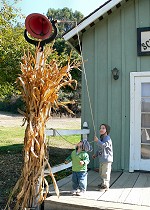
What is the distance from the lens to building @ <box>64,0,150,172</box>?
21.8ft

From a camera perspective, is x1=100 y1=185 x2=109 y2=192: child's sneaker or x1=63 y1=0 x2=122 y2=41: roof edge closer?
x1=100 y1=185 x2=109 y2=192: child's sneaker

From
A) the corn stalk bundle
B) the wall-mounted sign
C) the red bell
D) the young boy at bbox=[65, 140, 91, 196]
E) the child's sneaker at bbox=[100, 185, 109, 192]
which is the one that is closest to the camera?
the corn stalk bundle

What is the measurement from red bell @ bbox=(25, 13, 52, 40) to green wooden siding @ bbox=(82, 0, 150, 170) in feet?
8.79

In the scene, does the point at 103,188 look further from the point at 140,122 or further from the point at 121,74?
the point at 121,74

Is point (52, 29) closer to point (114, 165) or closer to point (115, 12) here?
point (115, 12)

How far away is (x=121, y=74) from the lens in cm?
685

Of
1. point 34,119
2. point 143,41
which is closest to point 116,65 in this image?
point 143,41

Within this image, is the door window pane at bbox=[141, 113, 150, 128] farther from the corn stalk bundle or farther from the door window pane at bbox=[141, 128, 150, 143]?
the corn stalk bundle

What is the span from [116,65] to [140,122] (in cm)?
143

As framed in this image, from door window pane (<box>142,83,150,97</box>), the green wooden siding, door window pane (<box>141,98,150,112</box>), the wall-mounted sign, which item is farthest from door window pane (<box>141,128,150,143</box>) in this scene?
the wall-mounted sign

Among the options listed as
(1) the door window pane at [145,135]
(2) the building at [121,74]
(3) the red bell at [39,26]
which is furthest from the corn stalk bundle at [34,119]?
(1) the door window pane at [145,135]

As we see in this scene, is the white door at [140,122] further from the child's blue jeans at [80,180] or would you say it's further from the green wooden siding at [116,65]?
the child's blue jeans at [80,180]

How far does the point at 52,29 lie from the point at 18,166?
474 cm

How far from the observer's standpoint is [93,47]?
7148 millimetres
